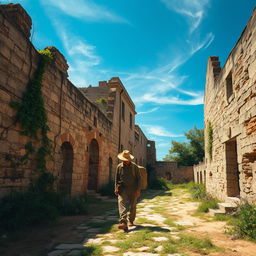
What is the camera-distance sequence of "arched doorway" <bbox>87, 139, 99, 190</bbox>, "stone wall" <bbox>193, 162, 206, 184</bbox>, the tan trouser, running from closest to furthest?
the tan trouser
"arched doorway" <bbox>87, 139, 99, 190</bbox>
"stone wall" <bbox>193, 162, 206, 184</bbox>

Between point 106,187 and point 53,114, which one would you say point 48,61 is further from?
point 106,187

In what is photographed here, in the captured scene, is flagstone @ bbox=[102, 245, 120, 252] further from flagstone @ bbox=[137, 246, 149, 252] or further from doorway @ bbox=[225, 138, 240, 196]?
doorway @ bbox=[225, 138, 240, 196]

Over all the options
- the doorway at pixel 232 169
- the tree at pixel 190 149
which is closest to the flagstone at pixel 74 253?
the doorway at pixel 232 169

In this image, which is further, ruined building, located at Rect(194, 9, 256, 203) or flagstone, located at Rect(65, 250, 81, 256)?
ruined building, located at Rect(194, 9, 256, 203)

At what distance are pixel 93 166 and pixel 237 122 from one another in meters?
6.61

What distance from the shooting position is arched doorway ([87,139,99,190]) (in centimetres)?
1025

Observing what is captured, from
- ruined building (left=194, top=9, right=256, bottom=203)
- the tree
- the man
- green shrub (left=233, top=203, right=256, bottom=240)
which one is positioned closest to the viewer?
green shrub (left=233, top=203, right=256, bottom=240)

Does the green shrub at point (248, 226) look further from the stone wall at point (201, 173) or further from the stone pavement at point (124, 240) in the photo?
the stone wall at point (201, 173)

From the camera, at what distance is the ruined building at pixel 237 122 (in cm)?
496

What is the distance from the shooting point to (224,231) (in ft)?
13.3

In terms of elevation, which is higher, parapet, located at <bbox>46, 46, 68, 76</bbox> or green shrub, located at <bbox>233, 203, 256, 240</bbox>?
parapet, located at <bbox>46, 46, 68, 76</bbox>

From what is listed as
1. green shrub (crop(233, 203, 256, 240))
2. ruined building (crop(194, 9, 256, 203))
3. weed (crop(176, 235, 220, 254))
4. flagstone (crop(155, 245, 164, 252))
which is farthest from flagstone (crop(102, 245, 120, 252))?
ruined building (crop(194, 9, 256, 203))

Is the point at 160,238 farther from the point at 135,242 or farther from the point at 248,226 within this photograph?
the point at 248,226

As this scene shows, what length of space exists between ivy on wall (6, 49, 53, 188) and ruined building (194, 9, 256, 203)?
4.77 metres
